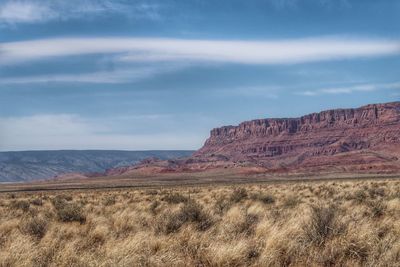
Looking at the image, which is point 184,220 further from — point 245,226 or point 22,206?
point 22,206

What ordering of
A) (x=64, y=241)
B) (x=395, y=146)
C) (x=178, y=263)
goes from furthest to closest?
(x=395, y=146) → (x=64, y=241) → (x=178, y=263)

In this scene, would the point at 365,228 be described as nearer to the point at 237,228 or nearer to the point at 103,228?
the point at 237,228

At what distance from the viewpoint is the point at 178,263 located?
7.92m

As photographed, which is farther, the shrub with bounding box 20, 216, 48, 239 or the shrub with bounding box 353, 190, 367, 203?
the shrub with bounding box 353, 190, 367, 203

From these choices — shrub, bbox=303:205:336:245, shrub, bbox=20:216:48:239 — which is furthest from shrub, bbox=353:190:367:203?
shrub, bbox=20:216:48:239

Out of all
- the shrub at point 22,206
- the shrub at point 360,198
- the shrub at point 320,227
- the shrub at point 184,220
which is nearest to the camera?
the shrub at point 320,227

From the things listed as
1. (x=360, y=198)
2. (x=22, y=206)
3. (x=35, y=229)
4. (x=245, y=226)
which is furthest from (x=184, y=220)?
(x=22, y=206)

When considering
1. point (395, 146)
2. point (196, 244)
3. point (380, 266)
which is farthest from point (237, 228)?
point (395, 146)

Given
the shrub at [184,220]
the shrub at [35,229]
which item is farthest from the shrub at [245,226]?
the shrub at [35,229]

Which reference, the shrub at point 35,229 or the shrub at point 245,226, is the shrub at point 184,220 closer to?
the shrub at point 245,226

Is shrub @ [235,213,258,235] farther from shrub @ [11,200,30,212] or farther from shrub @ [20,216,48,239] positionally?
shrub @ [11,200,30,212]

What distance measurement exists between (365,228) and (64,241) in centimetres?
608

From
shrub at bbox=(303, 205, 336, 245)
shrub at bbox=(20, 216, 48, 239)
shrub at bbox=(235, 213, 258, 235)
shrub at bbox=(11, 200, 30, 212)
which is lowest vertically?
shrub at bbox=(11, 200, 30, 212)

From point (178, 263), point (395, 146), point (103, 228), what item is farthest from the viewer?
point (395, 146)
